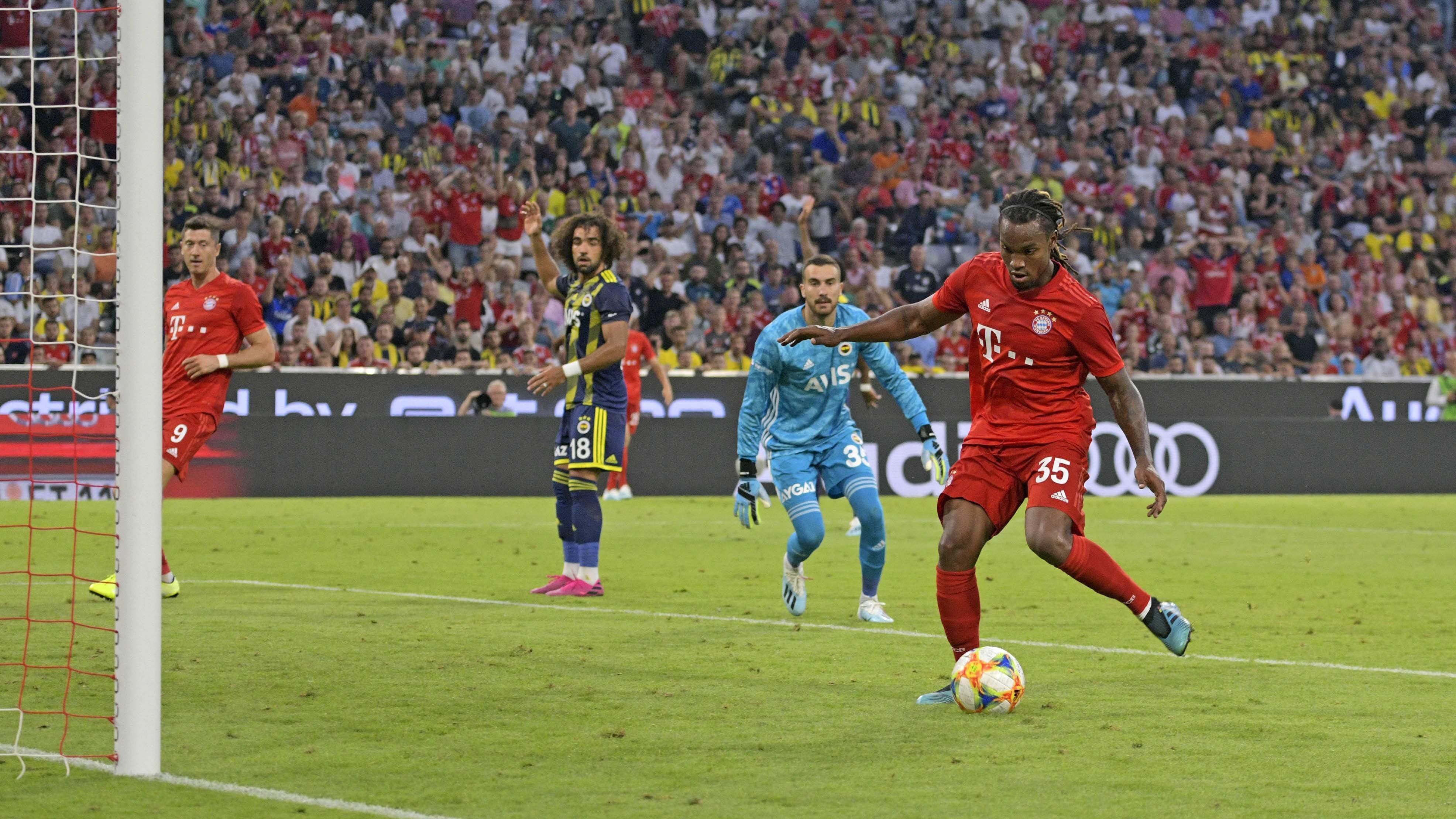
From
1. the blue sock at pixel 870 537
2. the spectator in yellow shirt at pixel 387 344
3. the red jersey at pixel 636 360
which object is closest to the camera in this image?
the blue sock at pixel 870 537

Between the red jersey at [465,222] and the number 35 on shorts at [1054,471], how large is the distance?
16.4m

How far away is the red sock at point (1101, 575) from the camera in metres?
6.66

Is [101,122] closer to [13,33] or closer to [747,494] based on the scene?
[13,33]

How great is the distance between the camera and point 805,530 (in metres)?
9.38

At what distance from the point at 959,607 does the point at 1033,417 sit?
788 millimetres

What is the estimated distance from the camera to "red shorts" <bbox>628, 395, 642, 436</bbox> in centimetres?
1983

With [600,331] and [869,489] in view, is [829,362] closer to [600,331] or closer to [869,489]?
[869,489]

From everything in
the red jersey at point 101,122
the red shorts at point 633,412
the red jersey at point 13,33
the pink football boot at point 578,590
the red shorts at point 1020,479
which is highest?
the red jersey at point 13,33

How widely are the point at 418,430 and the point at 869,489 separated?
11026mm

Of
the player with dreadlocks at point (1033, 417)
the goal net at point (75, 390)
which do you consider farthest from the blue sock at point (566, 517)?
the player with dreadlocks at point (1033, 417)

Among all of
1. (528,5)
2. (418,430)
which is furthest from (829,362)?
(528,5)

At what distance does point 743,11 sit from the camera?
26.8m

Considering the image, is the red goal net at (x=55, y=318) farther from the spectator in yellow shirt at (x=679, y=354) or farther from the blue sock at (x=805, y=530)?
the spectator in yellow shirt at (x=679, y=354)

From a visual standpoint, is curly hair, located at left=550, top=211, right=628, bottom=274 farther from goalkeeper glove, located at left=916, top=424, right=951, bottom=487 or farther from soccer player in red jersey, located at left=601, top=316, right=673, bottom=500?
→ soccer player in red jersey, located at left=601, top=316, right=673, bottom=500
